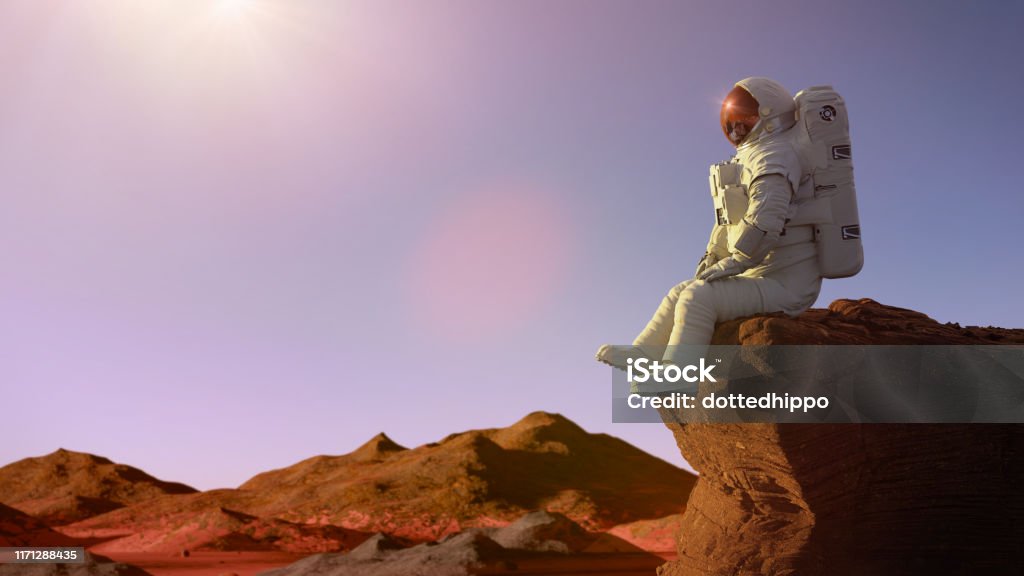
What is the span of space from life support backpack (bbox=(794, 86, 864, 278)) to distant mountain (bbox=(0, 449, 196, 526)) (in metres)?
34.4

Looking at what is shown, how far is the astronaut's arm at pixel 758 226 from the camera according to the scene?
762 cm

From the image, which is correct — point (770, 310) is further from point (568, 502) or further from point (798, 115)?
point (568, 502)

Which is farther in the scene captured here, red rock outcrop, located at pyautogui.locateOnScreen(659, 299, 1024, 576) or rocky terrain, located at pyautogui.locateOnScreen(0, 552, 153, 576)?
rocky terrain, located at pyautogui.locateOnScreen(0, 552, 153, 576)

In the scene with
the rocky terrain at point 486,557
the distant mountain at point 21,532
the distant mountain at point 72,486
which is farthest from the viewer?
the distant mountain at point 72,486

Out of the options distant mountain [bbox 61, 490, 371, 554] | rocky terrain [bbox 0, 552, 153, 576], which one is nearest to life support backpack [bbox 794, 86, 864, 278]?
rocky terrain [bbox 0, 552, 153, 576]

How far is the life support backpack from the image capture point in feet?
26.8

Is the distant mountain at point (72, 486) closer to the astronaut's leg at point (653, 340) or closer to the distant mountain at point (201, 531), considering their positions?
the distant mountain at point (201, 531)

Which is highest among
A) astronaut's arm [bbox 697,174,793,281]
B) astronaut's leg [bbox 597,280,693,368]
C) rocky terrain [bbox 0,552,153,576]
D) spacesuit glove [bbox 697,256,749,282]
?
astronaut's arm [bbox 697,174,793,281]

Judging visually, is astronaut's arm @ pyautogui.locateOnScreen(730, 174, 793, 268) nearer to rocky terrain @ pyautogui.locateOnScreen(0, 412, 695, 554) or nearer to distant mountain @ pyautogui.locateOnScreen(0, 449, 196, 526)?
rocky terrain @ pyautogui.locateOnScreen(0, 412, 695, 554)

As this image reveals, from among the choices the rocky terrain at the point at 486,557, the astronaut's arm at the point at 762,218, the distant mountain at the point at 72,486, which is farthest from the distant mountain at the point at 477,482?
the astronaut's arm at the point at 762,218

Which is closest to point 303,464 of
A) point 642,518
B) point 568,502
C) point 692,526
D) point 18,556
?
point 568,502

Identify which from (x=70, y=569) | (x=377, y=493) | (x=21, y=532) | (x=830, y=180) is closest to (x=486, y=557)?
(x=70, y=569)

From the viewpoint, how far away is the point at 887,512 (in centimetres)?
770

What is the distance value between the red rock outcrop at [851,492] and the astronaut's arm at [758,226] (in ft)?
1.76
